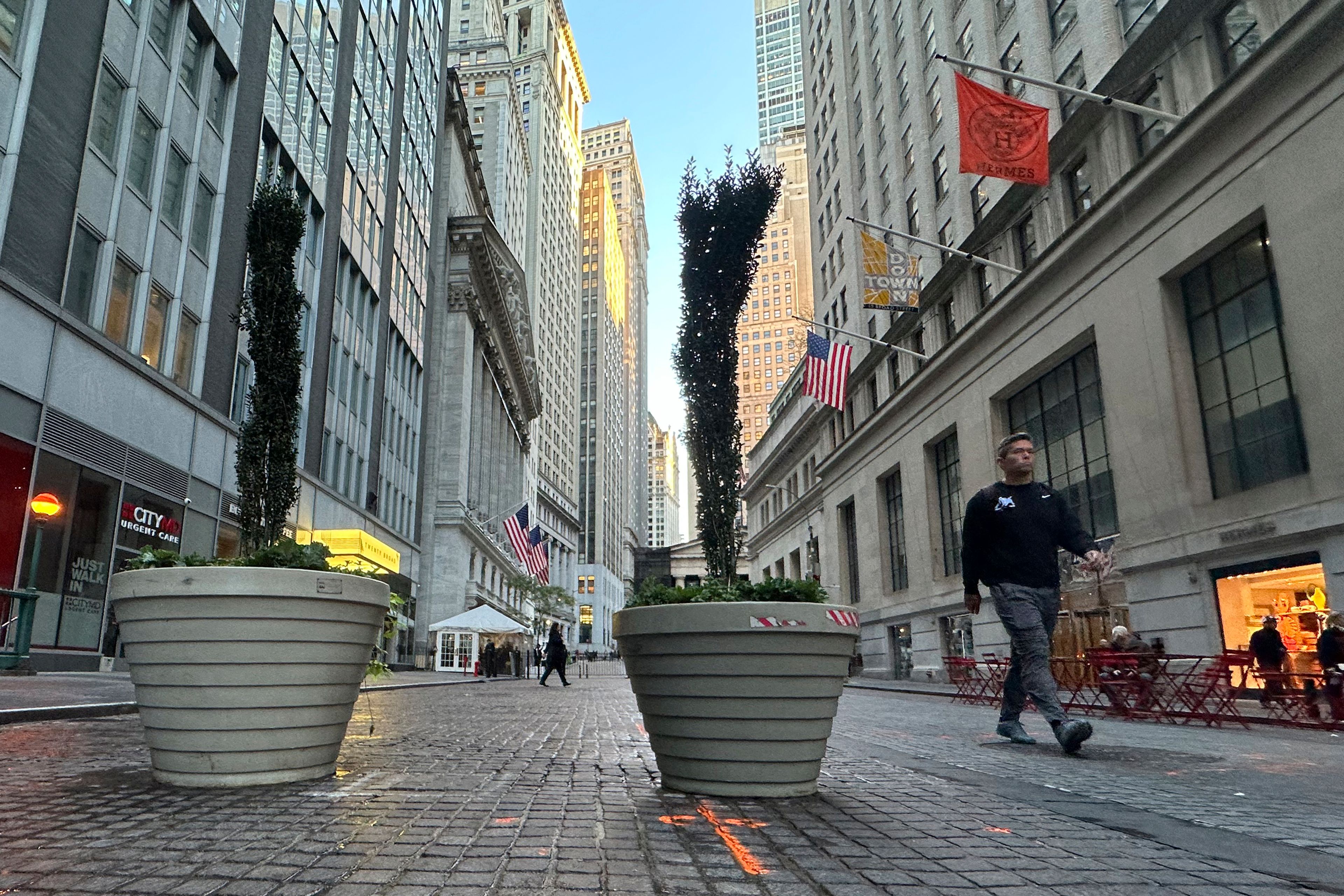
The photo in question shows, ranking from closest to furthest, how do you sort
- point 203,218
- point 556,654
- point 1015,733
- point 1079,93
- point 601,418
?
1. point 1015,733
2. point 1079,93
3. point 203,218
4. point 556,654
5. point 601,418

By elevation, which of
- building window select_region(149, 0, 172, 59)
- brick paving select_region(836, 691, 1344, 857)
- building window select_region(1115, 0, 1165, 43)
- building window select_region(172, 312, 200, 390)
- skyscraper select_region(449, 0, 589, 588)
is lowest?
brick paving select_region(836, 691, 1344, 857)

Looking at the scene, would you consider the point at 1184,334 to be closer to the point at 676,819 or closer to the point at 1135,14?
the point at 1135,14

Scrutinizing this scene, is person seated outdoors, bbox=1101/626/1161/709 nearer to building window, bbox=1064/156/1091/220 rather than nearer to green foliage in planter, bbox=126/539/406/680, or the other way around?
green foliage in planter, bbox=126/539/406/680

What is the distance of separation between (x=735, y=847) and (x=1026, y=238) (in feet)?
84.0

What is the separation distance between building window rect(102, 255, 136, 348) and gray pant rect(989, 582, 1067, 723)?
58.5 feet

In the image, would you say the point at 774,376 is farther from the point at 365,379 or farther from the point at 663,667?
the point at 663,667

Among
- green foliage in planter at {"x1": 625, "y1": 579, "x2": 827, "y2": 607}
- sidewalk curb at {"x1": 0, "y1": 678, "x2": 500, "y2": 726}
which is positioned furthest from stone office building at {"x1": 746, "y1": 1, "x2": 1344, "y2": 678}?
sidewalk curb at {"x1": 0, "y1": 678, "x2": 500, "y2": 726}

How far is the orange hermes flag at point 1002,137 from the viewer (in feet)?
53.5

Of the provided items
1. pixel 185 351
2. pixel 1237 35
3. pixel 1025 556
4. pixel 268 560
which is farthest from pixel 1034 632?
pixel 185 351

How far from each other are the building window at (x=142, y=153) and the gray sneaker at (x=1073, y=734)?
786 inches

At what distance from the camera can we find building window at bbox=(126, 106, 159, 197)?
18.0 m

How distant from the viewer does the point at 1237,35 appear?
16984mm

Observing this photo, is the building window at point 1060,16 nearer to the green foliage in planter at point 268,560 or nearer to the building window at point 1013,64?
the building window at point 1013,64

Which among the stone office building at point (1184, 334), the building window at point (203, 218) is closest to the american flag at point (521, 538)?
the building window at point (203, 218)
